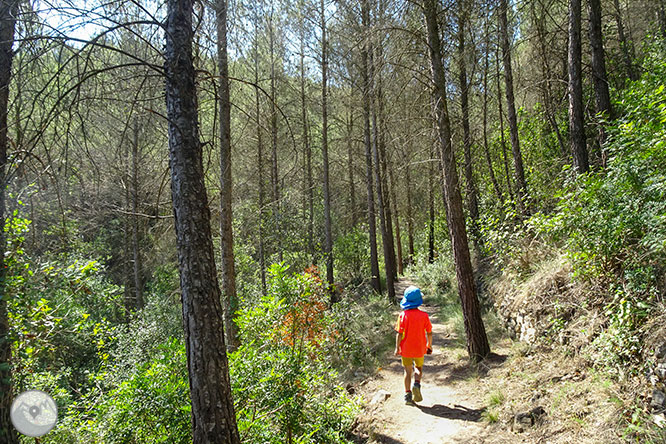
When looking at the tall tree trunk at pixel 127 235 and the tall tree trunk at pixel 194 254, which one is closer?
the tall tree trunk at pixel 194 254

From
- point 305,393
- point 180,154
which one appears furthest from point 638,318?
point 180,154

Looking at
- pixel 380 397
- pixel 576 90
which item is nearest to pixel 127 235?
pixel 380 397

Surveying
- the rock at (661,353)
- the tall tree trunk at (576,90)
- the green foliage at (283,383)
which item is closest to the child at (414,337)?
the green foliage at (283,383)

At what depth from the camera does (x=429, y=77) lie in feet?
19.9

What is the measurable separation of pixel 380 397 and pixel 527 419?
8.42 ft

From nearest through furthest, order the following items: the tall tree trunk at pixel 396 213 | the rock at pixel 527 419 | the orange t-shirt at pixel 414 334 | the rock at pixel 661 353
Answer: the rock at pixel 661 353
the rock at pixel 527 419
the orange t-shirt at pixel 414 334
the tall tree trunk at pixel 396 213

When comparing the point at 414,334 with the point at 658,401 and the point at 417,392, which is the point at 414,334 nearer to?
the point at 417,392

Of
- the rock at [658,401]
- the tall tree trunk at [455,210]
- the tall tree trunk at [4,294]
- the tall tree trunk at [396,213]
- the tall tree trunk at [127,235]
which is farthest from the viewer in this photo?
the tall tree trunk at [396,213]

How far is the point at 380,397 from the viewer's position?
5.83 meters

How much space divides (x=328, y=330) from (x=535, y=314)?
382 cm

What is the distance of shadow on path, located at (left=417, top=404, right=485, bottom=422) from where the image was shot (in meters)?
4.48

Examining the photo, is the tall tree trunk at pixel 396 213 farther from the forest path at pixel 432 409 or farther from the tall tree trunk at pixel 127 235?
the tall tree trunk at pixel 127 235

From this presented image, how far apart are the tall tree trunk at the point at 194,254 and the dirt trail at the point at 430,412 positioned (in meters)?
2.43

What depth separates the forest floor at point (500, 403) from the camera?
329cm
